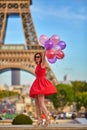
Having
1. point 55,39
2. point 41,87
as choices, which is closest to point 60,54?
point 55,39

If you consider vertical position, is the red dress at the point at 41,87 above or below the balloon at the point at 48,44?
below

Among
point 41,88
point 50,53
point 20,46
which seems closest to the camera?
point 41,88

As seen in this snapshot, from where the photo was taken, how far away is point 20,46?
65.9 meters

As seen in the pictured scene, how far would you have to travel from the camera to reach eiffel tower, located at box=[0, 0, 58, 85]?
63000 millimetres

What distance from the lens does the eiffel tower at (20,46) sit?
63.0 meters

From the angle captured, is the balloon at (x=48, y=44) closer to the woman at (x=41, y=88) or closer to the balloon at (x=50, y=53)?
the balloon at (x=50, y=53)

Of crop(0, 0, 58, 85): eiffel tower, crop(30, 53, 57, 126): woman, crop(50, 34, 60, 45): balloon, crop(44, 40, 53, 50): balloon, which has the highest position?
crop(0, 0, 58, 85): eiffel tower

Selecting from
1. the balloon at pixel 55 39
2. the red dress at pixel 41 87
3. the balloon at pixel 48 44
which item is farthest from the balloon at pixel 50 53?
the red dress at pixel 41 87

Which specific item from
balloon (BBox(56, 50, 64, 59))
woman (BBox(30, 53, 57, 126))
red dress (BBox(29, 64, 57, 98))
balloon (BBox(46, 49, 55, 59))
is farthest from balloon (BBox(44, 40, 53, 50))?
red dress (BBox(29, 64, 57, 98))

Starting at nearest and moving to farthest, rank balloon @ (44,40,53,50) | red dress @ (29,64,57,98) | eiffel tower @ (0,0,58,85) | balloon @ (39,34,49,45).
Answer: red dress @ (29,64,57,98) → balloon @ (44,40,53,50) → balloon @ (39,34,49,45) → eiffel tower @ (0,0,58,85)

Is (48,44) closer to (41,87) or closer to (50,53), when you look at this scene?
(50,53)

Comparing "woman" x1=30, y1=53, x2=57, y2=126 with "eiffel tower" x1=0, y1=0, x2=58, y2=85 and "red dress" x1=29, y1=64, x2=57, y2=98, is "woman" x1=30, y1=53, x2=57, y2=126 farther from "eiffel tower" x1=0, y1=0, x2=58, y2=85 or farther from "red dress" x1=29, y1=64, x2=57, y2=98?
"eiffel tower" x1=0, y1=0, x2=58, y2=85

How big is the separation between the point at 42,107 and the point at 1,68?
182 ft

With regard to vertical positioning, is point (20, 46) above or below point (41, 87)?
above
